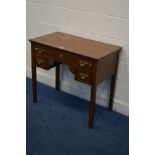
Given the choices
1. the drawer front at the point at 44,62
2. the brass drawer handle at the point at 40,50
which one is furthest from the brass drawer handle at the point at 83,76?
the brass drawer handle at the point at 40,50

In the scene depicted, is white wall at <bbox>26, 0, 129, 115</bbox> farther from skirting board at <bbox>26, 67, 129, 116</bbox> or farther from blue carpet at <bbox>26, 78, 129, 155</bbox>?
blue carpet at <bbox>26, 78, 129, 155</bbox>

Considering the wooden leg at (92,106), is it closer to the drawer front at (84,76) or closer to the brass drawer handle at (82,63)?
the drawer front at (84,76)

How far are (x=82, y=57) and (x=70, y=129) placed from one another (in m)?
0.68

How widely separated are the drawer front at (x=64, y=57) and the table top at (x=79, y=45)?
4 cm

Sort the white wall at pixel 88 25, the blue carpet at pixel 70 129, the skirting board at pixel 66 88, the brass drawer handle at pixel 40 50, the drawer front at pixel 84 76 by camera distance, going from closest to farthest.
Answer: the blue carpet at pixel 70 129, the drawer front at pixel 84 76, the white wall at pixel 88 25, the brass drawer handle at pixel 40 50, the skirting board at pixel 66 88

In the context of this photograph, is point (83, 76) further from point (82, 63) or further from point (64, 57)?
point (64, 57)

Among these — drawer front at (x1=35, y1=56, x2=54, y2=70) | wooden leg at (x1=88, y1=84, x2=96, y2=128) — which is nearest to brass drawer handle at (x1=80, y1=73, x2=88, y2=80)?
wooden leg at (x1=88, y1=84, x2=96, y2=128)

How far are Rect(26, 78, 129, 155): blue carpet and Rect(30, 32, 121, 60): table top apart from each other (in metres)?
0.69

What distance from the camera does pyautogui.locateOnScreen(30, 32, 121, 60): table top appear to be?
85.8 inches

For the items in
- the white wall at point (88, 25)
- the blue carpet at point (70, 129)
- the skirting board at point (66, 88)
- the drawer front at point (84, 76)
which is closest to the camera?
the blue carpet at point (70, 129)

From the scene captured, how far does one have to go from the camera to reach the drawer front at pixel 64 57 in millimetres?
2145
